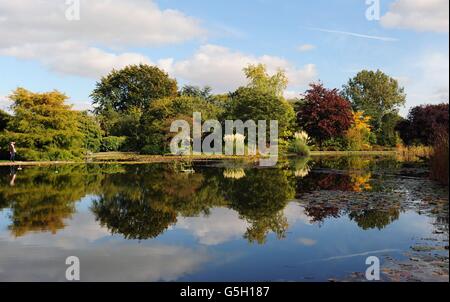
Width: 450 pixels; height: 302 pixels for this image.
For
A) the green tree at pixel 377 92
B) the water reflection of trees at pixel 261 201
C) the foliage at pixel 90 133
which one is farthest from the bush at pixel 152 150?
the green tree at pixel 377 92

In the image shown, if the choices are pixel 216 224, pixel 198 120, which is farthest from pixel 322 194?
pixel 198 120

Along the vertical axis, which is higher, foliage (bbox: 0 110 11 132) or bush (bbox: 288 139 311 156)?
foliage (bbox: 0 110 11 132)

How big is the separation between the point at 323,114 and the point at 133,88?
24.8 metres

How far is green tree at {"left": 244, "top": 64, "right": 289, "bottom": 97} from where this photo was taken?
37.6 m

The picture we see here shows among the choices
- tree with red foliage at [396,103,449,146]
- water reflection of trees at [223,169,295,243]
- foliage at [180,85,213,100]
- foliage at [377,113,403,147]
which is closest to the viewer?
water reflection of trees at [223,169,295,243]

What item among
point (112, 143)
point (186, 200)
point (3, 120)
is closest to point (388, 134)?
point (112, 143)

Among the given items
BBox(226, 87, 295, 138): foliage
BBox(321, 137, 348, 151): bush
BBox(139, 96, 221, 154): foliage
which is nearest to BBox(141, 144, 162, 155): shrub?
BBox(139, 96, 221, 154): foliage

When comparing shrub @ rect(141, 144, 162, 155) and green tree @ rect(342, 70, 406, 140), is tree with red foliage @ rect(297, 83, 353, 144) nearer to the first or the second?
shrub @ rect(141, 144, 162, 155)

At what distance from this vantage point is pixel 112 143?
32.0m

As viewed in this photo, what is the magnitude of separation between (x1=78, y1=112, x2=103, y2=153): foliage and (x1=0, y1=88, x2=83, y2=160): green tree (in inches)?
200

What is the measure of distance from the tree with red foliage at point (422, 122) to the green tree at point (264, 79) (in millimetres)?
11299

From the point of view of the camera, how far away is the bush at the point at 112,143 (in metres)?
31.7

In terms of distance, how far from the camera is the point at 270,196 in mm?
9398

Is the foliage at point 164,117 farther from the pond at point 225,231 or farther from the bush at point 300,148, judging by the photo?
the pond at point 225,231
